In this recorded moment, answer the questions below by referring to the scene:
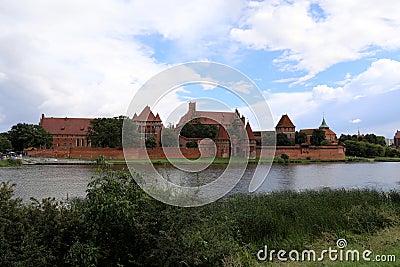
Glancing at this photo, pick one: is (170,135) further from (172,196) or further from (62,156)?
(62,156)

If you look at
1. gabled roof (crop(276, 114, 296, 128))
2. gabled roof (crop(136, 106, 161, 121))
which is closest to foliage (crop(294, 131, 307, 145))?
gabled roof (crop(276, 114, 296, 128))

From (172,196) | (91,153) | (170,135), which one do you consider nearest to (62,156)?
(91,153)

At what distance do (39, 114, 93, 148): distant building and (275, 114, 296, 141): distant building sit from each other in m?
42.2

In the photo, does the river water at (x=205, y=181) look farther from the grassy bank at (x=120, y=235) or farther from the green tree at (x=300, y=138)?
the green tree at (x=300, y=138)

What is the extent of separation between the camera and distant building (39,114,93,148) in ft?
280

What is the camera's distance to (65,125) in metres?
87.0

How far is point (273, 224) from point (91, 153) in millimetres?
57925

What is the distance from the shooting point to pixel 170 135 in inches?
430

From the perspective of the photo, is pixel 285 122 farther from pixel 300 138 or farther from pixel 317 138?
pixel 317 138

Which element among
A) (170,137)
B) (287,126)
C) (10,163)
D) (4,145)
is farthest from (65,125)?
(170,137)

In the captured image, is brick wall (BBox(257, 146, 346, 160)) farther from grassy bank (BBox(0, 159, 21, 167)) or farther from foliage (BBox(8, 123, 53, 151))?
foliage (BBox(8, 123, 53, 151))

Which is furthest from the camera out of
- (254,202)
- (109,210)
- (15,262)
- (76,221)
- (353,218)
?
(254,202)

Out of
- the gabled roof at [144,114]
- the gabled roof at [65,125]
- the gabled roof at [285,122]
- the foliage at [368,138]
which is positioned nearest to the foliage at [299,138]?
the gabled roof at [285,122]

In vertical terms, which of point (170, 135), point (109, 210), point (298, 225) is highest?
point (170, 135)
